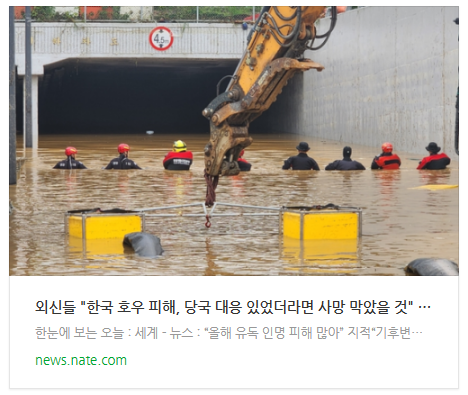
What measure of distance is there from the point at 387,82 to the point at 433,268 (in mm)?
24399

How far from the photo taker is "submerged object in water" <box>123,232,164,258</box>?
9.55 m

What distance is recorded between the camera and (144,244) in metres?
9.69

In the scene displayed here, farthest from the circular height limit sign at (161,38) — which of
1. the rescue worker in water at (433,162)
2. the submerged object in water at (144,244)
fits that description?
the submerged object in water at (144,244)

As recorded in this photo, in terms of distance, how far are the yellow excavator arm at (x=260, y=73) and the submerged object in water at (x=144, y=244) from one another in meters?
1.55

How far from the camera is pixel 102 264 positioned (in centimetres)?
899

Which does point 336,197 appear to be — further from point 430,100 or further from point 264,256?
point 430,100

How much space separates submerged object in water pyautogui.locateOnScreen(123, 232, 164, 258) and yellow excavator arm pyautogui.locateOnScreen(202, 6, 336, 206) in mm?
1546

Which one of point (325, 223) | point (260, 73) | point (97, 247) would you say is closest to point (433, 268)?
point (325, 223)

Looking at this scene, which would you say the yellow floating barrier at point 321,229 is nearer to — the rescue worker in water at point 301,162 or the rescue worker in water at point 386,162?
the rescue worker in water at point 301,162

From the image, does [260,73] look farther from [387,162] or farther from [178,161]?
[387,162]

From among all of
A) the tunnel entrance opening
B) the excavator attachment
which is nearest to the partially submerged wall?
the tunnel entrance opening

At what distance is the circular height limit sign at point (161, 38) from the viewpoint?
128 ft
